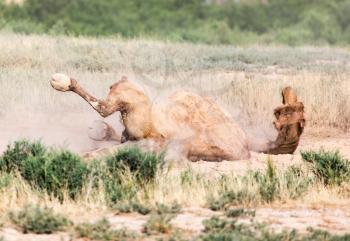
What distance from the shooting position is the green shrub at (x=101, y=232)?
7461 mm

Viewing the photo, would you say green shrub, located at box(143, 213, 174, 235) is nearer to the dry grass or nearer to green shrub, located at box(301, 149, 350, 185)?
the dry grass

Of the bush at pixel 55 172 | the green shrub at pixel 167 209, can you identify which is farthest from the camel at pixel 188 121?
the green shrub at pixel 167 209

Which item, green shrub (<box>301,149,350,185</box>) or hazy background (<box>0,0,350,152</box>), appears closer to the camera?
green shrub (<box>301,149,350,185</box>)

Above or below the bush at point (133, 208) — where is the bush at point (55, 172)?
above

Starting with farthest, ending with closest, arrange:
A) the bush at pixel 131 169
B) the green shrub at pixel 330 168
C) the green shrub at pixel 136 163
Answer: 1. the green shrub at pixel 330 168
2. the green shrub at pixel 136 163
3. the bush at pixel 131 169

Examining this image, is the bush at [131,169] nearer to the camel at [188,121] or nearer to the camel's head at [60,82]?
Result: the camel's head at [60,82]

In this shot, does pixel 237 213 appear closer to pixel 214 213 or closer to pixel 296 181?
pixel 214 213

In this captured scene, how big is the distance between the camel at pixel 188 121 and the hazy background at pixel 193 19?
2259 cm

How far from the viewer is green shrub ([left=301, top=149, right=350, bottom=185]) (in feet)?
32.0

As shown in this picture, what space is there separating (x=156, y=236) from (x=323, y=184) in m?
2.60

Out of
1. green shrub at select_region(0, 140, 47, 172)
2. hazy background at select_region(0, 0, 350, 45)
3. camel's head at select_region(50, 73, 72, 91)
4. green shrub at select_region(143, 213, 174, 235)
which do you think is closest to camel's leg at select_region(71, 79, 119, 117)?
camel's head at select_region(50, 73, 72, 91)

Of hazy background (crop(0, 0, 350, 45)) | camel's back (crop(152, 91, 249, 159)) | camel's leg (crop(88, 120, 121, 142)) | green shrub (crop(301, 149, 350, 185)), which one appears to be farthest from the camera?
hazy background (crop(0, 0, 350, 45))

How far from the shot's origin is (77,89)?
10305mm

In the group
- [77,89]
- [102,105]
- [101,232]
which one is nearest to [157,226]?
[101,232]
